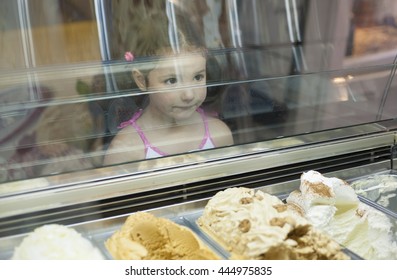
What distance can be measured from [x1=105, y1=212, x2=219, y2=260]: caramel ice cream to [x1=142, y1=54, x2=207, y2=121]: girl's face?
1.28 ft

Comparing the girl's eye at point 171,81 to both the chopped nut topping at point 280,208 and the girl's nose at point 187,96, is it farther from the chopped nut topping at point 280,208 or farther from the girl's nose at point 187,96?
the chopped nut topping at point 280,208

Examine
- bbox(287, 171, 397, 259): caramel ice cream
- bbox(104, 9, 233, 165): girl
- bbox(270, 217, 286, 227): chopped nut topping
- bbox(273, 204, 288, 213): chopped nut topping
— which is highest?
bbox(104, 9, 233, 165): girl

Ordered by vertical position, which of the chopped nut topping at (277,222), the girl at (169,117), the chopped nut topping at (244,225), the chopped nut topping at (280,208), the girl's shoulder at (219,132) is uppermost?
the girl at (169,117)

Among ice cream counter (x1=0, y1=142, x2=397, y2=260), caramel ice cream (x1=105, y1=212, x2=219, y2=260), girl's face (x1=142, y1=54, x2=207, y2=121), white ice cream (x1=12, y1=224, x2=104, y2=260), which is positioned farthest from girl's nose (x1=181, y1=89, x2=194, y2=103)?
white ice cream (x1=12, y1=224, x2=104, y2=260)

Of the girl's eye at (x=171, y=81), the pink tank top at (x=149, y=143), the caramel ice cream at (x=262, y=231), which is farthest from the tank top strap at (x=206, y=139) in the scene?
the caramel ice cream at (x=262, y=231)

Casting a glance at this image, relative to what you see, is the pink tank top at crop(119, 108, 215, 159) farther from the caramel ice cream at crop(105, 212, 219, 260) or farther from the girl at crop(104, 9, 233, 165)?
the caramel ice cream at crop(105, 212, 219, 260)

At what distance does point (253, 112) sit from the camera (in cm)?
158

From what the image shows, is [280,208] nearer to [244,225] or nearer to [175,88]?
[244,225]

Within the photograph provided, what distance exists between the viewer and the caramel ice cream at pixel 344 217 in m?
1.22

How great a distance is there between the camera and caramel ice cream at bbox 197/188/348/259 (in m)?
1.00

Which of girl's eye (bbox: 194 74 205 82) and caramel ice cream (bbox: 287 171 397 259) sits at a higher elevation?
girl's eye (bbox: 194 74 205 82)

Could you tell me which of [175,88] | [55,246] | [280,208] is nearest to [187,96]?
[175,88]

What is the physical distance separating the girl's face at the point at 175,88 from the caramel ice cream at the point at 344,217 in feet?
1.32
